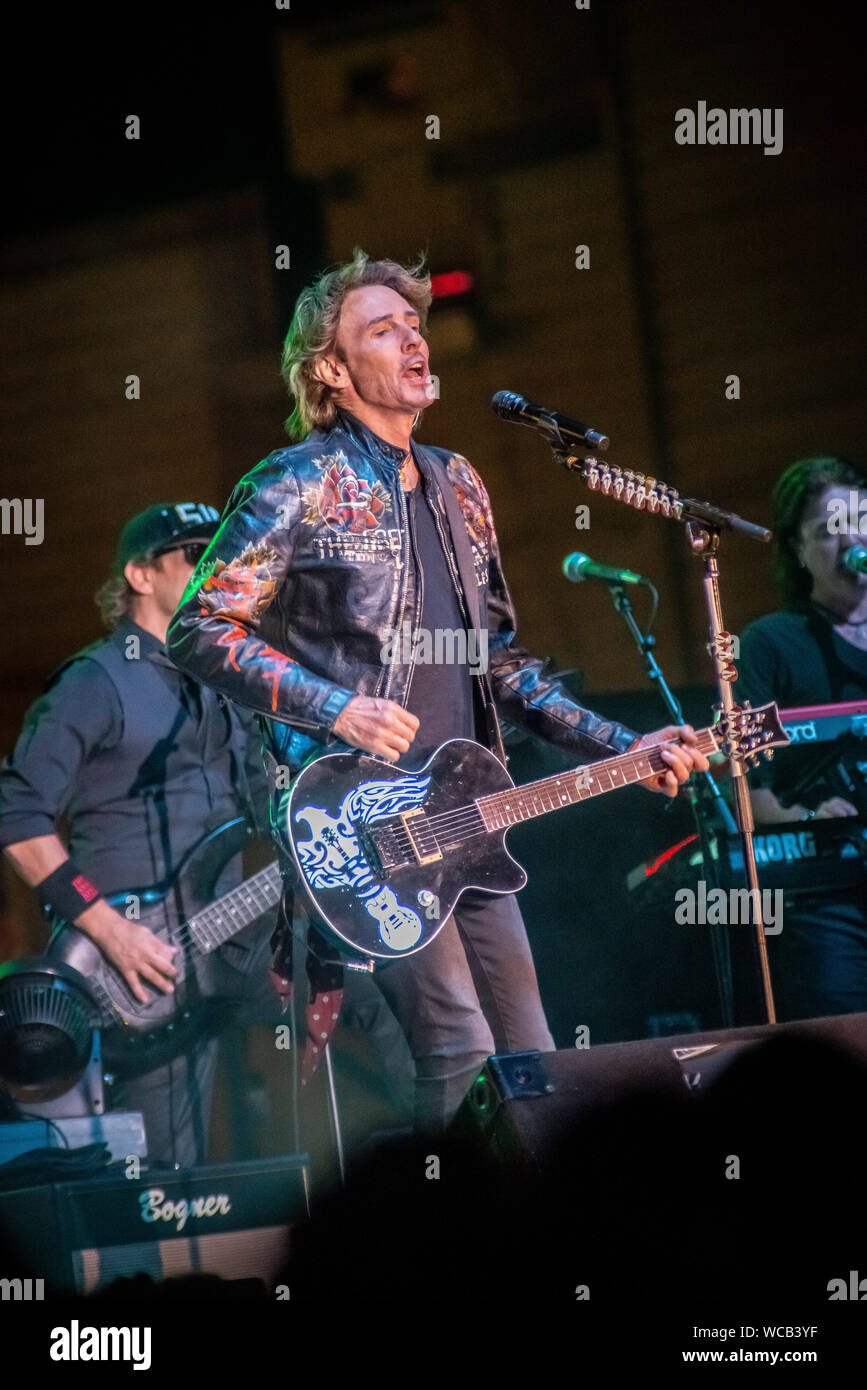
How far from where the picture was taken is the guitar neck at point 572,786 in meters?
3.19

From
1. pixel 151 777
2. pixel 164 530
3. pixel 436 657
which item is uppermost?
pixel 164 530

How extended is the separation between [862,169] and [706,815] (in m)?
3.18

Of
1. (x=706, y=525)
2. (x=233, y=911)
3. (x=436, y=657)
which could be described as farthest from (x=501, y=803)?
(x=233, y=911)

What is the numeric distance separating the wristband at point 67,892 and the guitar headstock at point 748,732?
2.13m

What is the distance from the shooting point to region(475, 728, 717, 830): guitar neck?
125 inches

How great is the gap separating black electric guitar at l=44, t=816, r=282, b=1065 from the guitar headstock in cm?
166

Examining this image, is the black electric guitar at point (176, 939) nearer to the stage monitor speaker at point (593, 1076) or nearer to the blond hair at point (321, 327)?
the blond hair at point (321, 327)

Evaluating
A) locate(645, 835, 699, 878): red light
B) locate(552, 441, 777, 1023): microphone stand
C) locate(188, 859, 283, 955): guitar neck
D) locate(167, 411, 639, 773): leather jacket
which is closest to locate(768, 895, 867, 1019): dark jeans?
locate(645, 835, 699, 878): red light

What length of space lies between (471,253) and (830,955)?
360 centimetres

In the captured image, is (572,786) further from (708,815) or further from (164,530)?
(164,530)

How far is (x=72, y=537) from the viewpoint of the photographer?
6512mm

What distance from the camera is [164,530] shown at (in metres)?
4.99

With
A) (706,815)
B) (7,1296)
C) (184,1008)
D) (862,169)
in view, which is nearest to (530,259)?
(862,169)

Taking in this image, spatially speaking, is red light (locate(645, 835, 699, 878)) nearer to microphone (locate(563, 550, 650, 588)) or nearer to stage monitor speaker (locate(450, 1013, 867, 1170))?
microphone (locate(563, 550, 650, 588))
